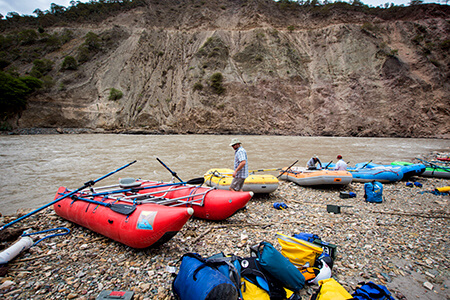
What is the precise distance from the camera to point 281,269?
7.93 feet

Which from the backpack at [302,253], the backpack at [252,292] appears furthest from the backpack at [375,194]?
the backpack at [252,292]

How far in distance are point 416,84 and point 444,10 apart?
19.7m

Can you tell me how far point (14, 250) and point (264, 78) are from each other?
1294 inches

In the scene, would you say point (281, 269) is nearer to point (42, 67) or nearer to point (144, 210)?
point (144, 210)

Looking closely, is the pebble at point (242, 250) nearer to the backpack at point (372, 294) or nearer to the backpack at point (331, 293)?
the backpack at point (331, 293)

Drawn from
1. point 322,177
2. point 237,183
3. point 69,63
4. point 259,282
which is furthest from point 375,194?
point 69,63

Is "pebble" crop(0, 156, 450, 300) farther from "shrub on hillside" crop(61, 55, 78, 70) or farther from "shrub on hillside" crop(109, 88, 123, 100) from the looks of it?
"shrub on hillside" crop(61, 55, 78, 70)

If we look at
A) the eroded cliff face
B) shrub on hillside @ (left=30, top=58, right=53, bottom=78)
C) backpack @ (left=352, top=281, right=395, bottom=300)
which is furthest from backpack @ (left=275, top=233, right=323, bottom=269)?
shrub on hillside @ (left=30, top=58, right=53, bottom=78)

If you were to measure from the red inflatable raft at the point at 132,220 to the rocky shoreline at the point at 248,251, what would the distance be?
265 mm

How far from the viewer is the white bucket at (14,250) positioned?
123 inches

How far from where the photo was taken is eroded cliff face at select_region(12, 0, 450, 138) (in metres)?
28.8

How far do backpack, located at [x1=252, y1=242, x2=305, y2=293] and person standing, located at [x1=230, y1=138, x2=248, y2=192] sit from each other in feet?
8.70

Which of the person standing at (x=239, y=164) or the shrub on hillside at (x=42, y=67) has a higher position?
the shrub on hillside at (x=42, y=67)

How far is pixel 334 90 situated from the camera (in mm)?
32375
